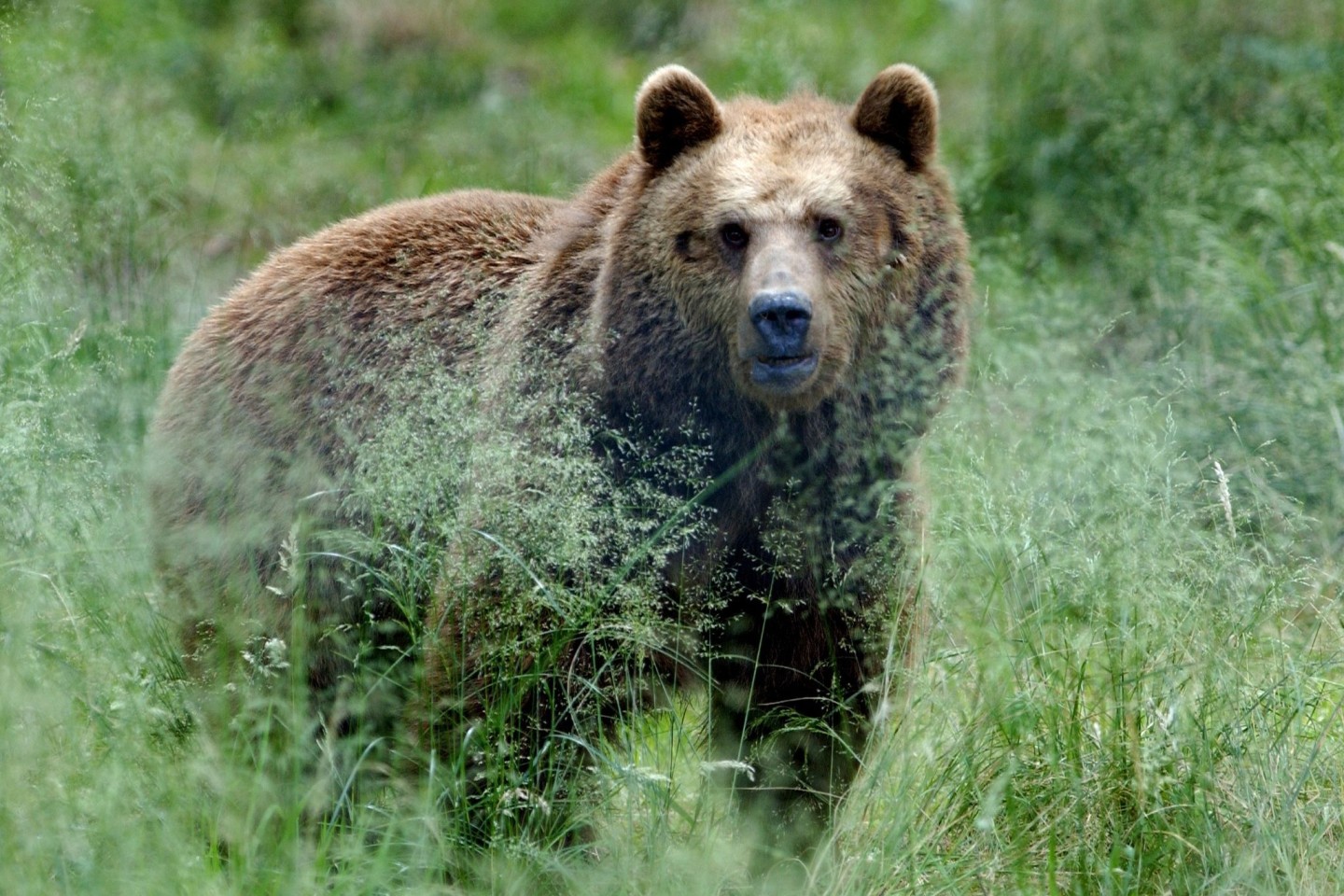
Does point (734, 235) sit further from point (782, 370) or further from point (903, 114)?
point (903, 114)

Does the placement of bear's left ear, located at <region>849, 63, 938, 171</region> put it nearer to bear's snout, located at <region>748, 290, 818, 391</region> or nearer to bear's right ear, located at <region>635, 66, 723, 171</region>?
bear's right ear, located at <region>635, 66, 723, 171</region>

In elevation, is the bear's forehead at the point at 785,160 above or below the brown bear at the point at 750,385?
above

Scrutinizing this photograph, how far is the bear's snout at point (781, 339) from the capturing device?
3801 millimetres

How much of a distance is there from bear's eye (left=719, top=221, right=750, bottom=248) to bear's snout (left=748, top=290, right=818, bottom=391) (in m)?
0.29

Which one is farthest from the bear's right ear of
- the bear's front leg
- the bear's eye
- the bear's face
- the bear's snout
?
the bear's front leg

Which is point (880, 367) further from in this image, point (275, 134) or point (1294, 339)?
point (275, 134)

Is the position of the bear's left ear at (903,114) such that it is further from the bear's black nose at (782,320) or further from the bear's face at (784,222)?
the bear's black nose at (782,320)

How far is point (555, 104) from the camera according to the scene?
866 centimetres

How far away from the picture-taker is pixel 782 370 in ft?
12.8

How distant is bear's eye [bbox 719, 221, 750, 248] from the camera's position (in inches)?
161

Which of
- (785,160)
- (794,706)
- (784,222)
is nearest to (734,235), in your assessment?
(784,222)

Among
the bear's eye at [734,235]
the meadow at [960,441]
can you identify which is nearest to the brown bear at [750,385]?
the bear's eye at [734,235]

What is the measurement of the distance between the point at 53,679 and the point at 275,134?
5.07 m

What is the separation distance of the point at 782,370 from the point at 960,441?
1.52 feet
